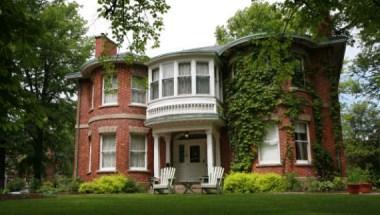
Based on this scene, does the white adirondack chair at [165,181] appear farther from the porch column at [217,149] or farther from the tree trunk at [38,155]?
the tree trunk at [38,155]

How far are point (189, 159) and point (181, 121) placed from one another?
10.9 ft

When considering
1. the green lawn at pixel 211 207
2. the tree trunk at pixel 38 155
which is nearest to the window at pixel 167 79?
the green lawn at pixel 211 207

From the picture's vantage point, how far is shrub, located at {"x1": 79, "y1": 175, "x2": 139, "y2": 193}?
780 inches

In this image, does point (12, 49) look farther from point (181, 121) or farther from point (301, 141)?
point (301, 141)

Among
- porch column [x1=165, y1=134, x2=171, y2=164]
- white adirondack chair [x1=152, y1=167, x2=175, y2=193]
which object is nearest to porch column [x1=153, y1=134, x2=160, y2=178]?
porch column [x1=165, y1=134, x2=171, y2=164]

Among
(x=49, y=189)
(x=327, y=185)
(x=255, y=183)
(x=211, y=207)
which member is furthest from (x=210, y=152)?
(x=211, y=207)

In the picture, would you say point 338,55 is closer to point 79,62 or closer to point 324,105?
point 324,105

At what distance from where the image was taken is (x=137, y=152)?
22094mm

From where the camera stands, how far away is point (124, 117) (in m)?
22.1

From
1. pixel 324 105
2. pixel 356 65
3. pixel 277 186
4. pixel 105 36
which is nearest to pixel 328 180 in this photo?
pixel 277 186

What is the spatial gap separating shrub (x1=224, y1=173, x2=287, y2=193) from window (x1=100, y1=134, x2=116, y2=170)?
22.1 feet

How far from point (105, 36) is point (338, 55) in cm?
1445

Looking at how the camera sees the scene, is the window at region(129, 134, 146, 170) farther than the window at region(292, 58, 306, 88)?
Yes

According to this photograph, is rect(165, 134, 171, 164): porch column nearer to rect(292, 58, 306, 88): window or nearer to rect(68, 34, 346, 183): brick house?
rect(68, 34, 346, 183): brick house
